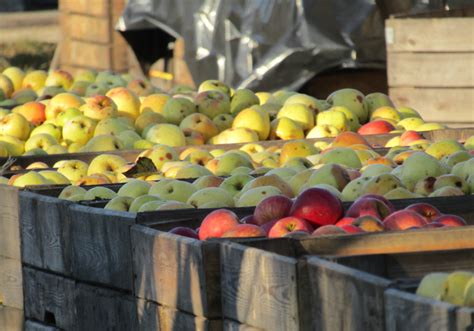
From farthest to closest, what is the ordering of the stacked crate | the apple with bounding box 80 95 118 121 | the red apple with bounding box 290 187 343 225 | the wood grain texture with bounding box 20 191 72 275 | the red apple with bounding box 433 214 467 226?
the stacked crate < the apple with bounding box 80 95 118 121 < the wood grain texture with bounding box 20 191 72 275 < the red apple with bounding box 290 187 343 225 < the red apple with bounding box 433 214 467 226

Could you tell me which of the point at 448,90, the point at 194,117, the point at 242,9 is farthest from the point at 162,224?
the point at 242,9

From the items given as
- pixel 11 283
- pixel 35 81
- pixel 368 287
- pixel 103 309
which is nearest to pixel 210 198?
pixel 103 309

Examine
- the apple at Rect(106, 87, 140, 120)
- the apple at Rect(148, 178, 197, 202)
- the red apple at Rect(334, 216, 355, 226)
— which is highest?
the red apple at Rect(334, 216, 355, 226)

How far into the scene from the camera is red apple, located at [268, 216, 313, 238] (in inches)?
149

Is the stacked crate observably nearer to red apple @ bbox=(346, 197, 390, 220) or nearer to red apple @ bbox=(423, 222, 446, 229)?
red apple @ bbox=(346, 197, 390, 220)

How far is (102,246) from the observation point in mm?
4379

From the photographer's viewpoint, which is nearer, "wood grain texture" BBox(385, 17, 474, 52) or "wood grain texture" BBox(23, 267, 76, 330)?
"wood grain texture" BBox(23, 267, 76, 330)

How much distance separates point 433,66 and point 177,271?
17.8 ft

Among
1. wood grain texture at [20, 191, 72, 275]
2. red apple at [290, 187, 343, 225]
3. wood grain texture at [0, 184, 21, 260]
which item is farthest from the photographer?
wood grain texture at [0, 184, 21, 260]

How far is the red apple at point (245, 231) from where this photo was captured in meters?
3.79

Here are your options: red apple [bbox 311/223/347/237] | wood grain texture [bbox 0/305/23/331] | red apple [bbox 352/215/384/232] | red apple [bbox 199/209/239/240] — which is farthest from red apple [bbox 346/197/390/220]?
wood grain texture [bbox 0/305/23/331]

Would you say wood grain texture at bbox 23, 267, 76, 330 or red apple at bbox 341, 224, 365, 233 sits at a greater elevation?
red apple at bbox 341, 224, 365, 233

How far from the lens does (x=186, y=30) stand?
1134 centimetres

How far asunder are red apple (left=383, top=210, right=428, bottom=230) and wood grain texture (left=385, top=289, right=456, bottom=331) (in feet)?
3.00
